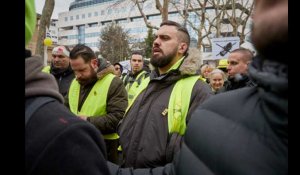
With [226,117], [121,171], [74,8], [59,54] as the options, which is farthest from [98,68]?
[74,8]

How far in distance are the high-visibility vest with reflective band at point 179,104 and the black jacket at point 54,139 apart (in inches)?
73.6

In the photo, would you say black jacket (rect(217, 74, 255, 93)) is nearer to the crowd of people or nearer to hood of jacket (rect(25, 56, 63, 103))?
the crowd of people

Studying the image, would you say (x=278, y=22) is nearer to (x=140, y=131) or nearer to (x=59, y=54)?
(x=140, y=131)

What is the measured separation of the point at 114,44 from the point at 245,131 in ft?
187

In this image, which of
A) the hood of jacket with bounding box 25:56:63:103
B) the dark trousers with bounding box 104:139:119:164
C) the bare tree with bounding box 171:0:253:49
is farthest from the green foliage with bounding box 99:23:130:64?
the hood of jacket with bounding box 25:56:63:103

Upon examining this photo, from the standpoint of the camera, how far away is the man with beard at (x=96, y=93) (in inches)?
167

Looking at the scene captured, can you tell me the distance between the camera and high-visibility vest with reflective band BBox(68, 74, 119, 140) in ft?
13.9

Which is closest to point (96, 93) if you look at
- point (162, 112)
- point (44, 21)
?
point (162, 112)

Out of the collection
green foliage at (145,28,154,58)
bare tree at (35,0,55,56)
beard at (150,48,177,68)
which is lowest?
beard at (150,48,177,68)

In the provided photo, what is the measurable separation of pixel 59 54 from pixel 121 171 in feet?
13.3

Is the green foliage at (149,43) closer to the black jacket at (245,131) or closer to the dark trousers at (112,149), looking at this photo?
the dark trousers at (112,149)

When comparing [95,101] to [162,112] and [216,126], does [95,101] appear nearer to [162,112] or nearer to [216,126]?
[162,112]

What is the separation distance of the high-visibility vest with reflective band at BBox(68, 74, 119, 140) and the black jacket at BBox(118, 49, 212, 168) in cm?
105

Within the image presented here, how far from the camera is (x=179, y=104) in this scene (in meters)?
3.07
